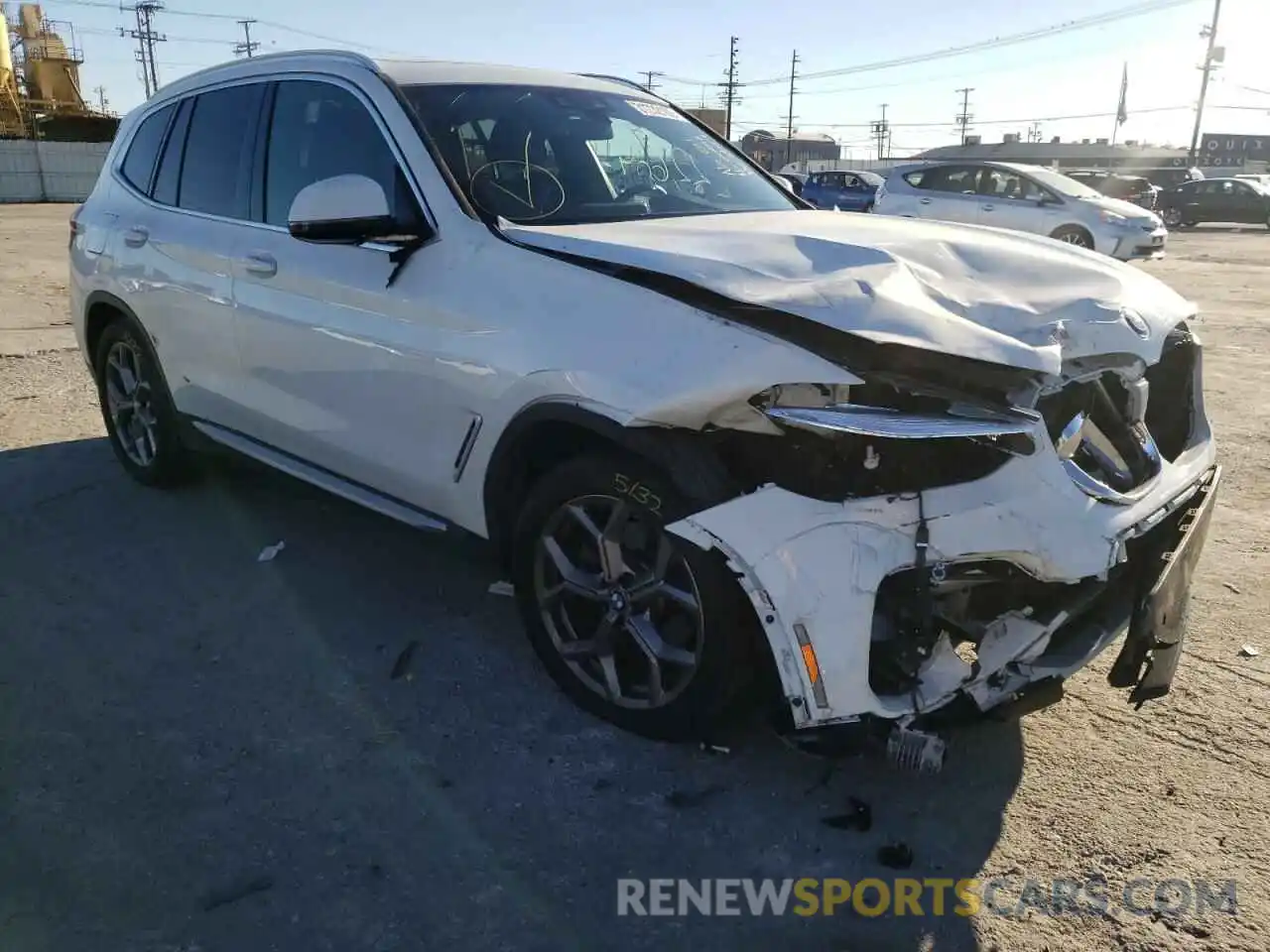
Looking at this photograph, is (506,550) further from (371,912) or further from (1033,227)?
(1033,227)

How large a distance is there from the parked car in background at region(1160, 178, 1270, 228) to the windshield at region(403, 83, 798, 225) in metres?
33.5

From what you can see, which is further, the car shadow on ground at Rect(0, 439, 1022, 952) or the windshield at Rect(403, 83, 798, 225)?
the windshield at Rect(403, 83, 798, 225)

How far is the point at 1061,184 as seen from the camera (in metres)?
18.2

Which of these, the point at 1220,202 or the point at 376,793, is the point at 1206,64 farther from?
the point at 376,793

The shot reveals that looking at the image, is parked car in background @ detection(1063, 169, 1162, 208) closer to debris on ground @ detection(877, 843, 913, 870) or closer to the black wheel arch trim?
the black wheel arch trim

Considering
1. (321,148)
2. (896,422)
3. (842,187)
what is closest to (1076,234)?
(842,187)

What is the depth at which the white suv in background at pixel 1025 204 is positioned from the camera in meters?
17.4

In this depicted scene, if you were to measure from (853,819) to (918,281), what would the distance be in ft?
4.68

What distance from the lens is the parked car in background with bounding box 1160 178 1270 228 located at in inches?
1238

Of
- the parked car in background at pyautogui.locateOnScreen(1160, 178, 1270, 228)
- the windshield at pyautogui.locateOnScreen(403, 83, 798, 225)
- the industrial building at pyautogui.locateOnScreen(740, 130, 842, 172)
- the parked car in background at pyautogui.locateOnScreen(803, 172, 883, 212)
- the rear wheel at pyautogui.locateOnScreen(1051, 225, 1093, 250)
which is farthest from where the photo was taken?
the industrial building at pyautogui.locateOnScreen(740, 130, 842, 172)

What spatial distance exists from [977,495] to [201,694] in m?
2.49


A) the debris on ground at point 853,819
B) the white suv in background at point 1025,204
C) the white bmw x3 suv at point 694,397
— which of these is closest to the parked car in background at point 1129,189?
the white suv in background at point 1025,204

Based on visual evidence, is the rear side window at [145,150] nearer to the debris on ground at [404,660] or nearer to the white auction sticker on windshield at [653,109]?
the white auction sticker on windshield at [653,109]

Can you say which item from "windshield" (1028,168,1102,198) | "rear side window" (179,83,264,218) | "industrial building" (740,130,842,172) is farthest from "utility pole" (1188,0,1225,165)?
"rear side window" (179,83,264,218)
